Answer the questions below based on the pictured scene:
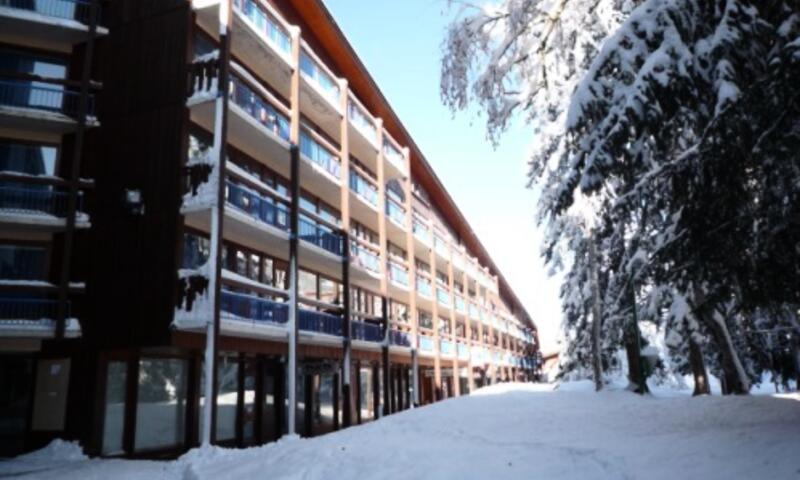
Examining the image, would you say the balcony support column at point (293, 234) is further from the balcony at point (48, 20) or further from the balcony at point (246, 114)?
the balcony at point (48, 20)

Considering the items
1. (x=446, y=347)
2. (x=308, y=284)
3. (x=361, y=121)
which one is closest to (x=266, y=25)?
(x=361, y=121)

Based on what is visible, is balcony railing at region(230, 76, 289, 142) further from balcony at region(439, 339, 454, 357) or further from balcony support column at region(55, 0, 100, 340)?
balcony at region(439, 339, 454, 357)

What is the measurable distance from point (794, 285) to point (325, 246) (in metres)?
17.0

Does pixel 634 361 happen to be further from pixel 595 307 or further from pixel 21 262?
pixel 21 262

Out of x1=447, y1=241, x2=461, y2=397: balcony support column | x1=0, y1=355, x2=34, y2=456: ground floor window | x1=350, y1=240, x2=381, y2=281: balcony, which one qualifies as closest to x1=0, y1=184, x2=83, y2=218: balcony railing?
x1=0, y1=355, x2=34, y2=456: ground floor window

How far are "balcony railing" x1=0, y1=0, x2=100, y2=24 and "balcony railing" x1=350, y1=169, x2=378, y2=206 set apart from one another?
12.0 metres

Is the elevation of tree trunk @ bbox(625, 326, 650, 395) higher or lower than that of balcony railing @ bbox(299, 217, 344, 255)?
lower

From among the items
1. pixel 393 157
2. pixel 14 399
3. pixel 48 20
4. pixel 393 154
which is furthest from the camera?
pixel 393 154

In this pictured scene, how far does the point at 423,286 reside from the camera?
117 ft

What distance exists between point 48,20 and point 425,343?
78.8 ft

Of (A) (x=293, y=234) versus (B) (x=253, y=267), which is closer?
(A) (x=293, y=234)

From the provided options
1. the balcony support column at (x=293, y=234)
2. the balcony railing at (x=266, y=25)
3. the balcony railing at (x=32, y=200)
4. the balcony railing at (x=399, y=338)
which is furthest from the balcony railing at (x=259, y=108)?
the balcony railing at (x=399, y=338)

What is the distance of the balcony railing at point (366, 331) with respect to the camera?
25.4 meters

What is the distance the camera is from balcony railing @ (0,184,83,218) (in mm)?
17031
